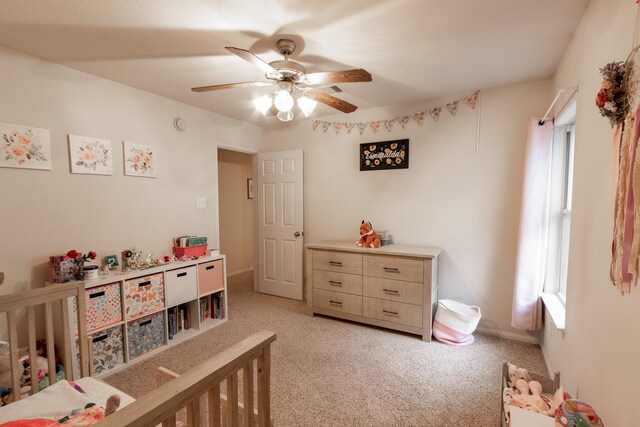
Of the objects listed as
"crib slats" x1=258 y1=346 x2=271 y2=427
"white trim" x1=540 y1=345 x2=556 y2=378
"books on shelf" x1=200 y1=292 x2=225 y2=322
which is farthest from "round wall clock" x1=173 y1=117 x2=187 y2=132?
"white trim" x1=540 y1=345 x2=556 y2=378

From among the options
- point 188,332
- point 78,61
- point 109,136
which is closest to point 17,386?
point 188,332

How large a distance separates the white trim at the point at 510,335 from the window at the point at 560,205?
23.0 inches

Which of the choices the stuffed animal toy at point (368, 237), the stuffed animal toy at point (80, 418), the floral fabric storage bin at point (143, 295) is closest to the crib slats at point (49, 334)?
the stuffed animal toy at point (80, 418)

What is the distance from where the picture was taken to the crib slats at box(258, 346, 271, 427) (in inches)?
42.2

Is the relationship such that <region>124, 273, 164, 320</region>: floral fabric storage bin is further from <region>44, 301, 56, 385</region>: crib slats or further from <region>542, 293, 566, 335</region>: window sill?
<region>542, 293, 566, 335</region>: window sill

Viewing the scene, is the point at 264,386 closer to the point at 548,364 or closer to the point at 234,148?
the point at 548,364

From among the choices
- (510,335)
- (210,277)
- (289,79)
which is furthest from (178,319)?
(510,335)

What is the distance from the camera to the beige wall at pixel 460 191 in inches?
106

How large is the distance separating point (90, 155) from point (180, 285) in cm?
136

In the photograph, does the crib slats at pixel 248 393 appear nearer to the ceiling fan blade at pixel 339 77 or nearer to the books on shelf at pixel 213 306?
the ceiling fan blade at pixel 339 77

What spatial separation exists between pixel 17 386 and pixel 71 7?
6.45 feet

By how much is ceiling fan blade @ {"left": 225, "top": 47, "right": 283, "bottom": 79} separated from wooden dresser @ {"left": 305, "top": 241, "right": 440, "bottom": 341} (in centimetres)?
185

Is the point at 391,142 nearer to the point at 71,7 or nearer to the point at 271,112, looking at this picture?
the point at 271,112

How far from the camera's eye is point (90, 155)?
7.87 feet
